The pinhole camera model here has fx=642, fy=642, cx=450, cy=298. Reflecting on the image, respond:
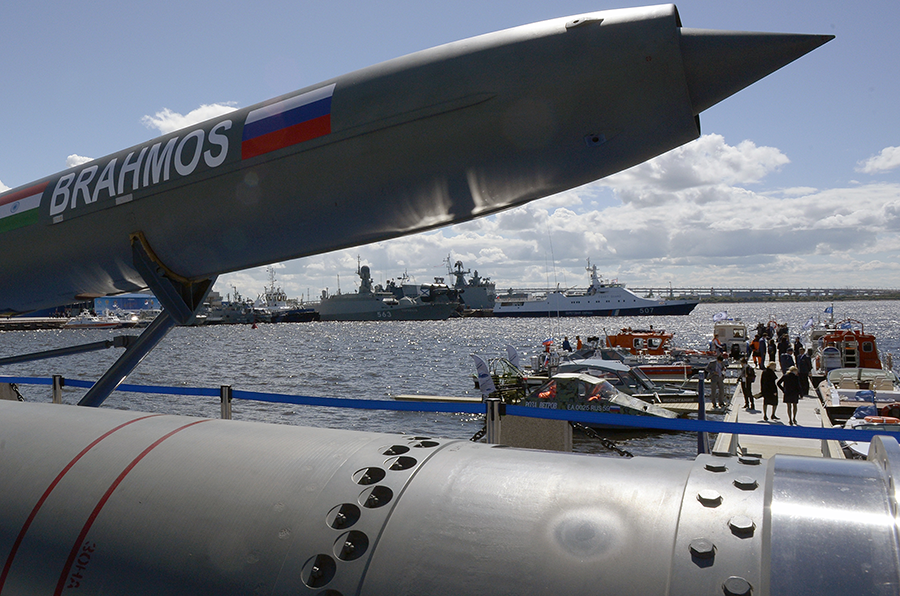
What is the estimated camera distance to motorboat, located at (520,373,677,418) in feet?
56.9

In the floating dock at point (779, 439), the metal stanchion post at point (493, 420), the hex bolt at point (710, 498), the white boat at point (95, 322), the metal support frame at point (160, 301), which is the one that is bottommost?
the floating dock at point (779, 439)

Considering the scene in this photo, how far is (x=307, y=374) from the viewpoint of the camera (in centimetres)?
3897

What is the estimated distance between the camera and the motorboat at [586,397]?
17.3 metres

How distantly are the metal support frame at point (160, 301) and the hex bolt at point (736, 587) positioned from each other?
565cm

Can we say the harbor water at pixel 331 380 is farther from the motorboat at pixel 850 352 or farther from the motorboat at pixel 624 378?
the motorboat at pixel 850 352

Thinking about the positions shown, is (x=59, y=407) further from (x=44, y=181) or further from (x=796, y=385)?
(x=796, y=385)

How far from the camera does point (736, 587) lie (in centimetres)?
179

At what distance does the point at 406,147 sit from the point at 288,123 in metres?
1.08

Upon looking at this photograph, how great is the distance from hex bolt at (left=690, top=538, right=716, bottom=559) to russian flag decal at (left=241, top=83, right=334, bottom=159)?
155 inches

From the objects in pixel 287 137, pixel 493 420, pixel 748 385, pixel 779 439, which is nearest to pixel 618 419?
pixel 493 420

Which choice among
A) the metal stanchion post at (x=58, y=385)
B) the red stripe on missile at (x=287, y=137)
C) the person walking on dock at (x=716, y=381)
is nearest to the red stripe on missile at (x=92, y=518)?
the red stripe on missile at (x=287, y=137)

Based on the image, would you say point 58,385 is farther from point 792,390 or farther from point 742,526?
point 792,390

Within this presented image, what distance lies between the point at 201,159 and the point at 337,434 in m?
3.36

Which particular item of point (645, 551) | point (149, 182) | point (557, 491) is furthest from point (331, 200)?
point (645, 551)
